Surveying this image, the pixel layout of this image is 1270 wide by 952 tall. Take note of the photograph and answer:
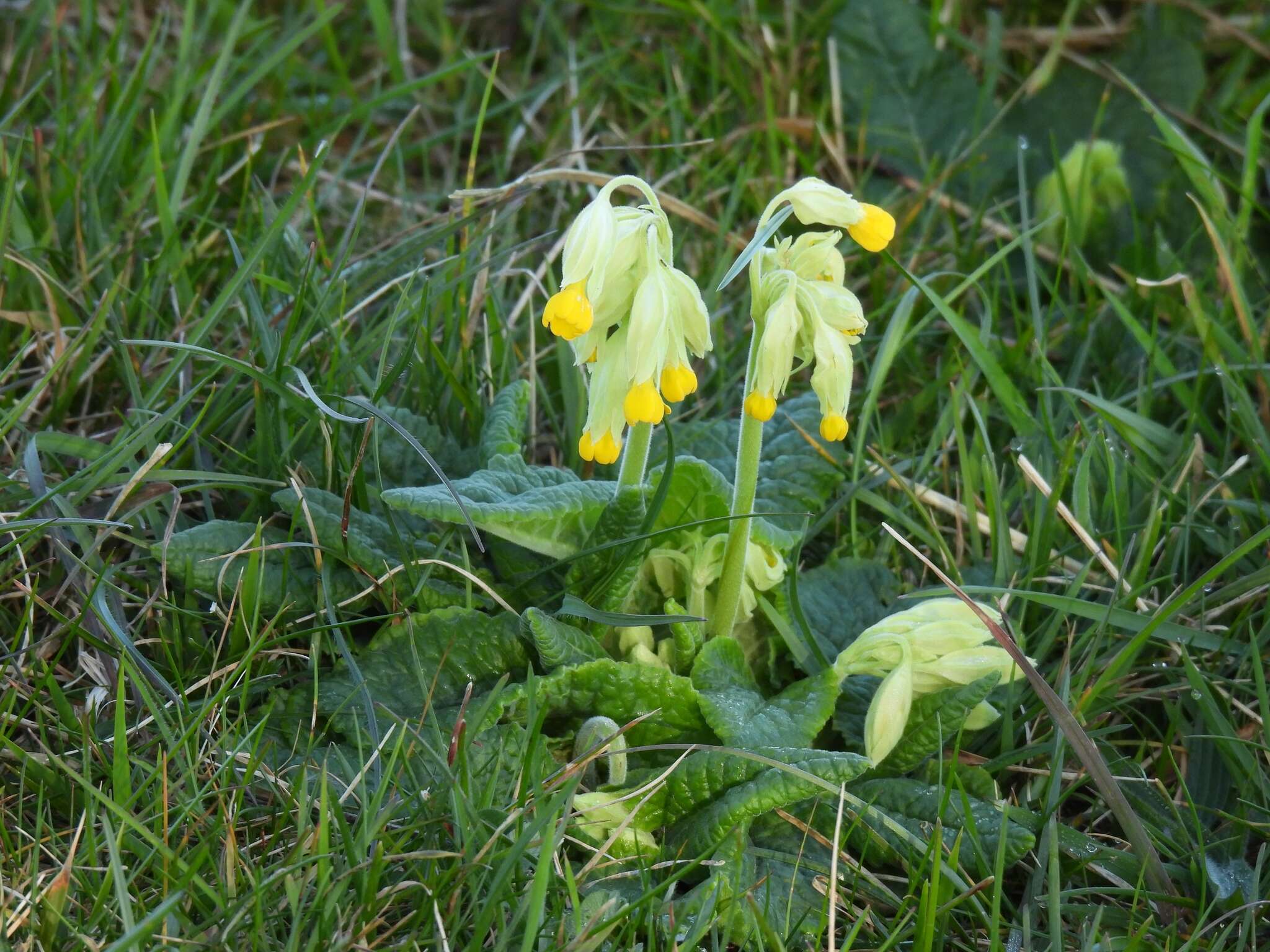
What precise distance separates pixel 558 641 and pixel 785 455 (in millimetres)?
780

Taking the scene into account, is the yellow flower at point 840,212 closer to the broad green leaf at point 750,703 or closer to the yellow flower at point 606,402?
the yellow flower at point 606,402

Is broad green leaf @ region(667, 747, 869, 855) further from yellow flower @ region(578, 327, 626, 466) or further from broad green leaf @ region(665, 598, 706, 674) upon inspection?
yellow flower @ region(578, 327, 626, 466)

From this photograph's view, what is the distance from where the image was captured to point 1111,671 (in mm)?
2109

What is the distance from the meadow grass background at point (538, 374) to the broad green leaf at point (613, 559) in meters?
0.37

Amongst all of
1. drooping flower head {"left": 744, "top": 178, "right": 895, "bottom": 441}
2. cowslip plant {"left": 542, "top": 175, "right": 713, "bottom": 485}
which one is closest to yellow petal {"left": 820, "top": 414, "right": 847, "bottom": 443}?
drooping flower head {"left": 744, "top": 178, "right": 895, "bottom": 441}

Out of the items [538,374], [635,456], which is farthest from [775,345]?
[538,374]

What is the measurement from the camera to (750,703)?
2059 millimetres

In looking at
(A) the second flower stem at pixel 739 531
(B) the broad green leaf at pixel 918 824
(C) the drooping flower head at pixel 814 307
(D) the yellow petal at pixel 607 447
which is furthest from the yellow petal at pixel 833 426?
(B) the broad green leaf at pixel 918 824

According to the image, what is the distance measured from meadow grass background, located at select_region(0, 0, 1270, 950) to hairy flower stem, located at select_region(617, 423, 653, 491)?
51cm

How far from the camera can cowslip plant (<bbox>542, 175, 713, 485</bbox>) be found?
1787mm

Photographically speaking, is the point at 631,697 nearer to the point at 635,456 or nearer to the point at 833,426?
the point at 635,456

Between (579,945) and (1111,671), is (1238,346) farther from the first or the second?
(579,945)

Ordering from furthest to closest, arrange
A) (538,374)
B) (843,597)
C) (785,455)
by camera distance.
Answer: (538,374) < (785,455) < (843,597)

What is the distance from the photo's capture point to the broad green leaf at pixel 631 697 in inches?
78.0
